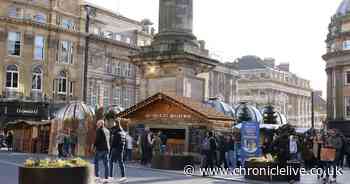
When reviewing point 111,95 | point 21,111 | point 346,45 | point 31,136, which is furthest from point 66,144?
point 346,45

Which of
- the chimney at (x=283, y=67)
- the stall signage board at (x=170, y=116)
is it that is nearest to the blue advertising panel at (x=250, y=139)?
the stall signage board at (x=170, y=116)

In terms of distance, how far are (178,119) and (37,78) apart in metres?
35.0

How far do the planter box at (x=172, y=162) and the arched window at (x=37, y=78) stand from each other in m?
35.4

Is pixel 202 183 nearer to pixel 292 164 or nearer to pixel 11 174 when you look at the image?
pixel 292 164

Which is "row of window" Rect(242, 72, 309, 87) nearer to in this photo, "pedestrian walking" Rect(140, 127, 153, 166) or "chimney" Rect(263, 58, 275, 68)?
"chimney" Rect(263, 58, 275, 68)

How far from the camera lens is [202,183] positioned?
568 inches

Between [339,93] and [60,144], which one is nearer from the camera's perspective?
[60,144]

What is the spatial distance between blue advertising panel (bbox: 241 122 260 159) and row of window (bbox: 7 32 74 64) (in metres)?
35.6

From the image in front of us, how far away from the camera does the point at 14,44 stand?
50.1 meters

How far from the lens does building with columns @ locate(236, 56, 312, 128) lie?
359 feet

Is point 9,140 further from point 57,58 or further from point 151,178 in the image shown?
point 151,178

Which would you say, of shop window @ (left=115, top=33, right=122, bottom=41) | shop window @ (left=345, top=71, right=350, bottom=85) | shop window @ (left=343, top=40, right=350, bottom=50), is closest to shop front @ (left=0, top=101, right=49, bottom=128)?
shop window @ (left=115, top=33, right=122, bottom=41)

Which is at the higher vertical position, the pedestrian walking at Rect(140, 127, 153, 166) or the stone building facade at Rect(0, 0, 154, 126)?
the stone building facade at Rect(0, 0, 154, 126)

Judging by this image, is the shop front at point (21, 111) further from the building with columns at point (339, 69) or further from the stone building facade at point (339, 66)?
the stone building facade at point (339, 66)
